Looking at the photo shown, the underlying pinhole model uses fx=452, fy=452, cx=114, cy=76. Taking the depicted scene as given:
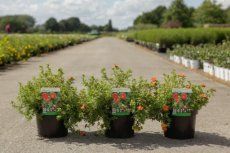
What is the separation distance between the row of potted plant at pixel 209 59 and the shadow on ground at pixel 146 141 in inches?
339

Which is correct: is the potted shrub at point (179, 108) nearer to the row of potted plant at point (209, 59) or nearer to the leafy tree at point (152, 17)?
the row of potted plant at point (209, 59)

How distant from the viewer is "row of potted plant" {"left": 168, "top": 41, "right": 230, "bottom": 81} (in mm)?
16344

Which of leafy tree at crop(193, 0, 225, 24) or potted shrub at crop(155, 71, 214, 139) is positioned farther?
leafy tree at crop(193, 0, 225, 24)

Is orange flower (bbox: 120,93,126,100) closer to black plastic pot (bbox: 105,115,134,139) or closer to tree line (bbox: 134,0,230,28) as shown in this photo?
black plastic pot (bbox: 105,115,134,139)

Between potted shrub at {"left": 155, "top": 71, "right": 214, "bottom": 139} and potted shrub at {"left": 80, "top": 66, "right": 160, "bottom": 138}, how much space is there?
21 cm

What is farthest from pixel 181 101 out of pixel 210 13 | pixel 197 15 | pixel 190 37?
pixel 197 15

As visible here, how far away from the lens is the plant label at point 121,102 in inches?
275

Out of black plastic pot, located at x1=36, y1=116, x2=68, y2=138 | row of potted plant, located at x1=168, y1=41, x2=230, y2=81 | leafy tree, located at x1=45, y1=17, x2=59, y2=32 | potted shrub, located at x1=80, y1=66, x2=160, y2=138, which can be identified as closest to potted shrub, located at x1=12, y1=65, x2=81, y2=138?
black plastic pot, located at x1=36, y1=116, x2=68, y2=138

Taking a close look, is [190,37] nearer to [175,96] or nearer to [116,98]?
[175,96]

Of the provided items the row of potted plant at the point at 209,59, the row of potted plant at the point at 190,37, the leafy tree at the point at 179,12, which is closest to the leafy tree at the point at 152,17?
the leafy tree at the point at 179,12

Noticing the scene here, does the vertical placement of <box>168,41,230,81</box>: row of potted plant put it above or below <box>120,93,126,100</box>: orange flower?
below

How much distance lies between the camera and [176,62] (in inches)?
1013

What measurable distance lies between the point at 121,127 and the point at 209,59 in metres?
12.8

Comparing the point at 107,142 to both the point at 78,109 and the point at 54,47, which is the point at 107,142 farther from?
the point at 54,47
